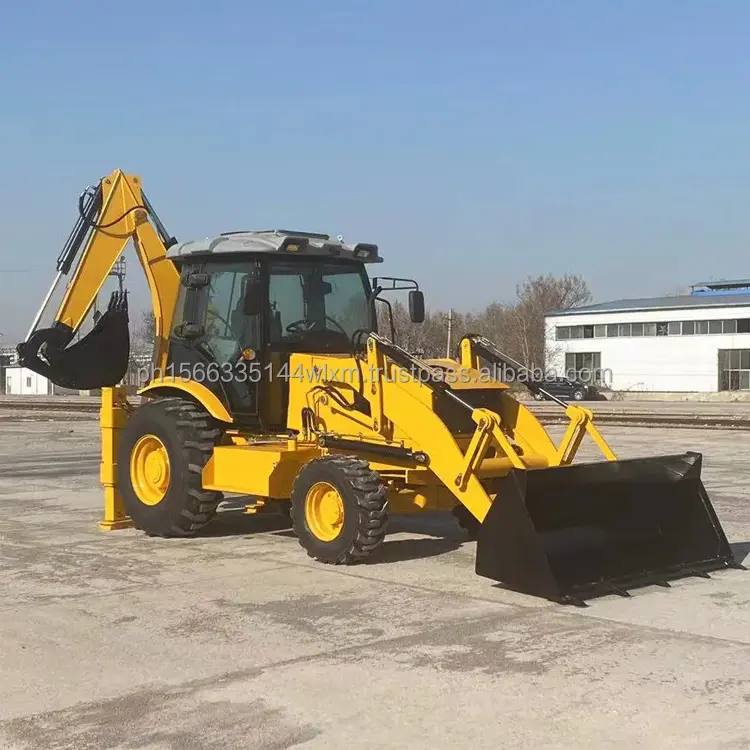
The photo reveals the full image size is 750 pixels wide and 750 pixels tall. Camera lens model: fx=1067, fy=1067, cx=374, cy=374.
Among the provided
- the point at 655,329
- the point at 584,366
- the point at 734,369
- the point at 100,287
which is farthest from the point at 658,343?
the point at 100,287

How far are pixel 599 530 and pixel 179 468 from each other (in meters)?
4.21

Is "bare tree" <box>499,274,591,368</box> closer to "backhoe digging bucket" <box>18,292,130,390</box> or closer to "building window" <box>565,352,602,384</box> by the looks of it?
"building window" <box>565,352,602,384</box>

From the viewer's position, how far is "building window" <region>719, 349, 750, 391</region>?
6197 centimetres

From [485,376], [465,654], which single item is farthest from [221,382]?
[465,654]

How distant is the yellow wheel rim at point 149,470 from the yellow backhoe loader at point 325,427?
21 millimetres

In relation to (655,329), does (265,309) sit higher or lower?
lower

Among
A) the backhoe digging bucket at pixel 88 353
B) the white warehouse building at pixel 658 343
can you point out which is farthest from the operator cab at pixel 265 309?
the white warehouse building at pixel 658 343

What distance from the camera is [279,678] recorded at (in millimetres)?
5781

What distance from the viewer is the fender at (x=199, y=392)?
10.4m

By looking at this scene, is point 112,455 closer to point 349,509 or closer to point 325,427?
point 325,427

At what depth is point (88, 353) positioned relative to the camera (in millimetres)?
11617

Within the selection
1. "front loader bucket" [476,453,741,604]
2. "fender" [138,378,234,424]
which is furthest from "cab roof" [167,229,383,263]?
"front loader bucket" [476,453,741,604]

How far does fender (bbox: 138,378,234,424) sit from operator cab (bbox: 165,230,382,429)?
0.25 ft

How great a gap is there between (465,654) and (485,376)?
13.3 feet
